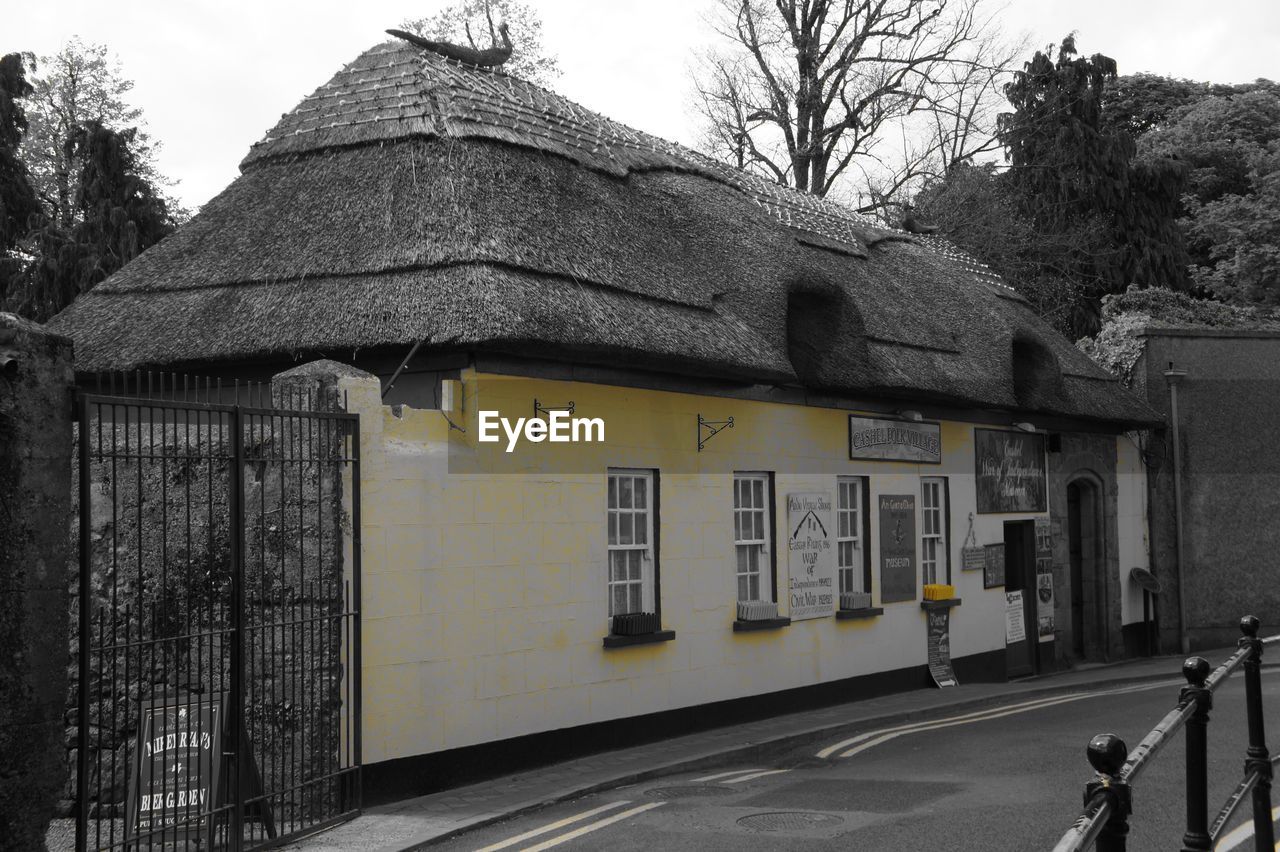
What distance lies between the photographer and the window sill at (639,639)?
11984 mm

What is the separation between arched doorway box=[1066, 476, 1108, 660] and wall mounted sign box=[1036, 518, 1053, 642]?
138 cm

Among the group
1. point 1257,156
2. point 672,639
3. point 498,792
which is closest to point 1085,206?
point 1257,156

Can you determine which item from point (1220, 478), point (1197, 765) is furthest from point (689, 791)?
point (1220, 478)

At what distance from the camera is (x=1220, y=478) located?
23531 millimetres

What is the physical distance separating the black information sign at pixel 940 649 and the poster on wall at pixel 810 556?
263 centimetres

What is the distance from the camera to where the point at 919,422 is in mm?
17484

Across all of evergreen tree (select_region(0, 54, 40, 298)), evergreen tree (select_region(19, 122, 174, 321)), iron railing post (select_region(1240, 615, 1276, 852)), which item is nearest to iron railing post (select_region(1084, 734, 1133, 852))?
iron railing post (select_region(1240, 615, 1276, 852))

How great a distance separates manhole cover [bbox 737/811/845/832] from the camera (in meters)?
8.74

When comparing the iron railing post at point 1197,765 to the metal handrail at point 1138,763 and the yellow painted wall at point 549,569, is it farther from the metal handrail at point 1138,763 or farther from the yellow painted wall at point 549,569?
the yellow painted wall at point 549,569

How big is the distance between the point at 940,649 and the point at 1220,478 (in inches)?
357

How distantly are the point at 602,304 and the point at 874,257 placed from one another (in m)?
8.33

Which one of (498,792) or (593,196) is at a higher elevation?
(593,196)

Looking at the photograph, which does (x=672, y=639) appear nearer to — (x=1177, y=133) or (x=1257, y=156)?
(x=1257, y=156)

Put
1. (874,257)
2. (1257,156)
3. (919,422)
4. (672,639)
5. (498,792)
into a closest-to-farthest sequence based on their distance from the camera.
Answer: (498,792), (672,639), (919,422), (874,257), (1257,156)
